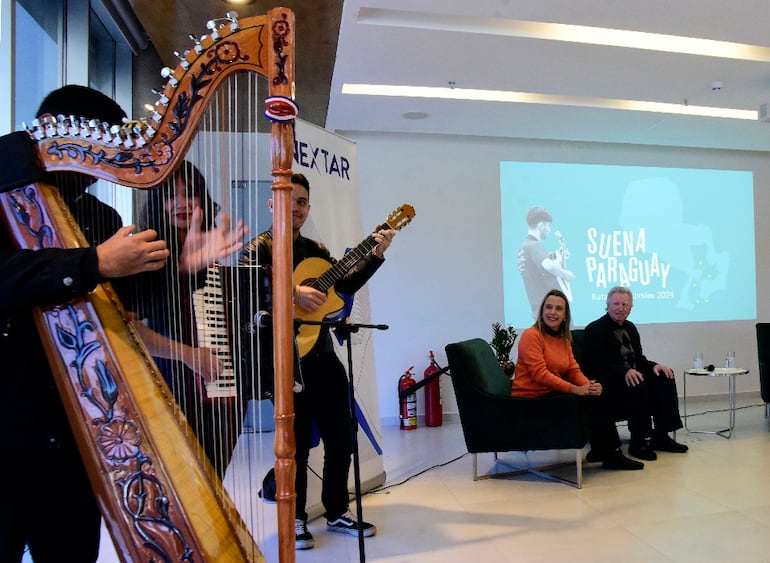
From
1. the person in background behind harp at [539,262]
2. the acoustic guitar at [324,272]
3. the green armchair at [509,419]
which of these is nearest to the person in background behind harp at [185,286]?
the acoustic guitar at [324,272]

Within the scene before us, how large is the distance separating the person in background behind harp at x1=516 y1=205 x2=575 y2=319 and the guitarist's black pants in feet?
11.2

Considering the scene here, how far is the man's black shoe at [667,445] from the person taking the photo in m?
3.78

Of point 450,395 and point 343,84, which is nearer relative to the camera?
point 343,84

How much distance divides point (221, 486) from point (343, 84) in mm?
3504

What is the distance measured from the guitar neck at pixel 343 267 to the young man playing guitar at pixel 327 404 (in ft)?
0.08

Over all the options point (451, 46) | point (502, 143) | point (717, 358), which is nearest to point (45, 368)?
point (451, 46)

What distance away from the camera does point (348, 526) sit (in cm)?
251

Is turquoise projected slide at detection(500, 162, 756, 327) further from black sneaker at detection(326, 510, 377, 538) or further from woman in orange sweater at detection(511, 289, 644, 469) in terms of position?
black sneaker at detection(326, 510, 377, 538)

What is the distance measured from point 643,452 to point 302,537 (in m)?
2.43

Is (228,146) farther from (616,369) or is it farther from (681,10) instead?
(616,369)

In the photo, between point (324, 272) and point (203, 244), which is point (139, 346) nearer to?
point (203, 244)

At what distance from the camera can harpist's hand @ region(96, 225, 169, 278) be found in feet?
3.05

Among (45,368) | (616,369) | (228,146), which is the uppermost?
(228,146)

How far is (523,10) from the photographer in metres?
3.07
